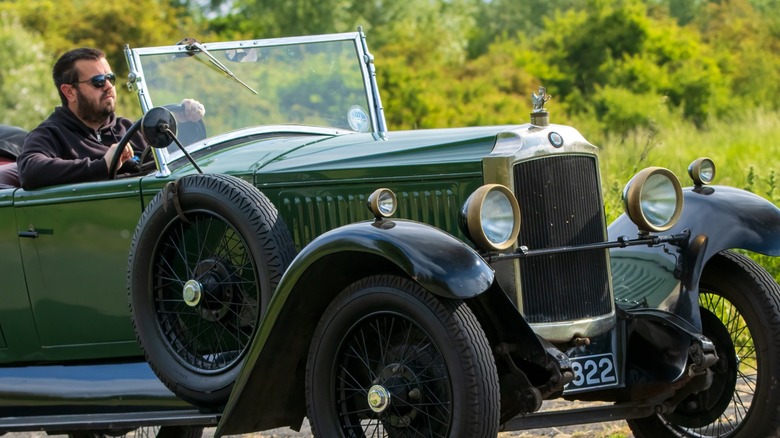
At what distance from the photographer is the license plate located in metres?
4.17

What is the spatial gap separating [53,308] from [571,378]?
2.50 meters

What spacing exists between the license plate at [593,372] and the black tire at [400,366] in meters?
0.65

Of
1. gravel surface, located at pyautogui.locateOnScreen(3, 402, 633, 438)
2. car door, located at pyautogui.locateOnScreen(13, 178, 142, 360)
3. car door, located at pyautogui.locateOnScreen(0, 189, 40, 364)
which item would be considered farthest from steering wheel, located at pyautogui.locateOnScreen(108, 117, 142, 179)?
gravel surface, located at pyautogui.locateOnScreen(3, 402, 633, 438)

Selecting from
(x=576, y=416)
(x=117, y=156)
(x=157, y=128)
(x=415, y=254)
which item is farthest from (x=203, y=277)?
(x=576, y=416)

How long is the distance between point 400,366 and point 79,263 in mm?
1893

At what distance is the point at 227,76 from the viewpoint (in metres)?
5.44

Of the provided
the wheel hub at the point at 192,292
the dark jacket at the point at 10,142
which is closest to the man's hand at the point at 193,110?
the wheel hub at the point at 192,292

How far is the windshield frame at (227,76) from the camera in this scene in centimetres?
505

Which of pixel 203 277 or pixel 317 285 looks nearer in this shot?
pixel 317 285

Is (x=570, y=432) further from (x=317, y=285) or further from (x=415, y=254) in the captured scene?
(x=415, y=254)

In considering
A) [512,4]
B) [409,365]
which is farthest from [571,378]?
[512,4]

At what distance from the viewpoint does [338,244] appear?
3.75 metres

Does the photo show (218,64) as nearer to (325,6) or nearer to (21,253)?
(21,253)

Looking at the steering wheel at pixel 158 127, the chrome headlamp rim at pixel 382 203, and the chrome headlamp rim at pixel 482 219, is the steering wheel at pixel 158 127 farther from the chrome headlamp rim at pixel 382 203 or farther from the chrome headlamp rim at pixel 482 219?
the chrome headlamp rim at pixel 482 219
